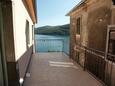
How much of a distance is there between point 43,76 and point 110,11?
8.79 feet

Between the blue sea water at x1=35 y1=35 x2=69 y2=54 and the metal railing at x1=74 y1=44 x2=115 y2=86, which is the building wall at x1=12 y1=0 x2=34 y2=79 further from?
the blue sea water at x1=35 y1=35 x2=69 y2=54

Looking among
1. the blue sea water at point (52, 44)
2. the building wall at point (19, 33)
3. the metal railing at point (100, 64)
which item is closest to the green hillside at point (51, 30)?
the blue sea water at point (52, 44)

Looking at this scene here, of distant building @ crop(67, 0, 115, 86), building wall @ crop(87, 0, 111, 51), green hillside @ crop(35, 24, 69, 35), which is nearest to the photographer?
distant building @ crop(67, 0, 115, 86)

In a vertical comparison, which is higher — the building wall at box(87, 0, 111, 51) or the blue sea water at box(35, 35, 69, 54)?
the building wall at box(87, 0, 111, 51)

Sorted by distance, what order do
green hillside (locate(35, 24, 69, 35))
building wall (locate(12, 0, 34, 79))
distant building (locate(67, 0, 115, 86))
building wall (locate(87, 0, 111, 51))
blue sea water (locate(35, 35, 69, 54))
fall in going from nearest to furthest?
building wall (locate(12, 0, 34, 79))
distant building (locate(67, 0, 115, 86))
building wall (locate(87, 0, 111, 51))
blue sea water (locate(35, 35, 69, 54))
green hillside (locate(35, 24, 69, 35))

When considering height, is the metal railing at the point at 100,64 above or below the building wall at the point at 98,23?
below

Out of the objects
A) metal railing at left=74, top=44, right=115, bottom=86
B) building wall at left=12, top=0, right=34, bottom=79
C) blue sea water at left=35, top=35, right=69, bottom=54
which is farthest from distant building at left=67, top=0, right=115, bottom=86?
blue sea water at left=35, top=35, right=69, bottom=54

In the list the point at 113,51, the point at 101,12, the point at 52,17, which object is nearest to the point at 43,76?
the point at 113,51

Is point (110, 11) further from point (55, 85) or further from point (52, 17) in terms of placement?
point (52, 17)

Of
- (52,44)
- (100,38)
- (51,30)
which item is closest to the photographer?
(100,38)

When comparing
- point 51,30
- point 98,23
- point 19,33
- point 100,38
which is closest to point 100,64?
point 100,38

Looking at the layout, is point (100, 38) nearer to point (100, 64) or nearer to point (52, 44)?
point (100, 64)

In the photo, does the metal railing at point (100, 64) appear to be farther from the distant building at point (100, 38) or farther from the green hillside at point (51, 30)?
the green hillside at point (51, 30)

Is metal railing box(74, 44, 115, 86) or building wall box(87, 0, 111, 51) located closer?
metal railing box(74, 44, 115, 86)
